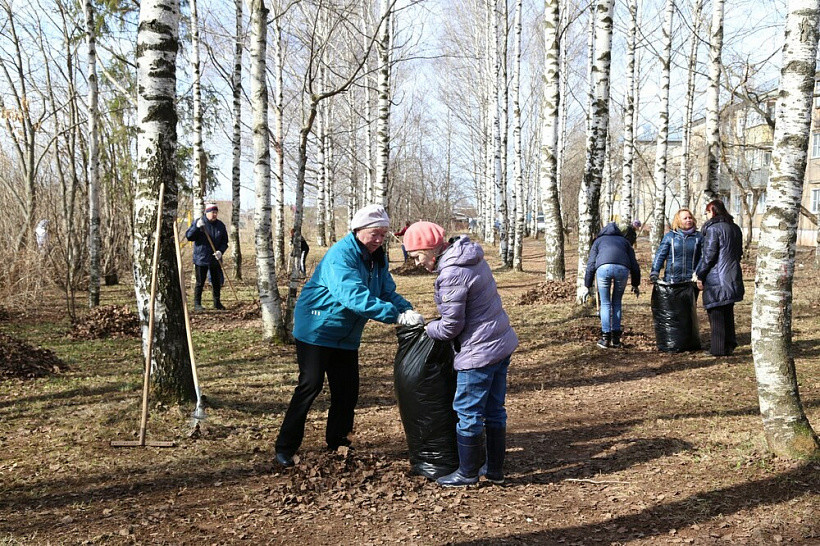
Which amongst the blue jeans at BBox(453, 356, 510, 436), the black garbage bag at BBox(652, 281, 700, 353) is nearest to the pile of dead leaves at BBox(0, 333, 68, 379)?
the blue jeans at BBox(453, 356, 510, 436)

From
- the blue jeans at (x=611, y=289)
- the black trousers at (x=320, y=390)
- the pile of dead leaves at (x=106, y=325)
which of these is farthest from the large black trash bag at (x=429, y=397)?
the pile of dead leaves at (x=106, y=325)

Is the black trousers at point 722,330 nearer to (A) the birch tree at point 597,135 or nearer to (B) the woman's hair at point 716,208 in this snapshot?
(B) the woman's hair at point 716,208

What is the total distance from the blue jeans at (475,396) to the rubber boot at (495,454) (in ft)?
0.20

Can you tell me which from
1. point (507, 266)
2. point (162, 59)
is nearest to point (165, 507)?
point (162, 59)

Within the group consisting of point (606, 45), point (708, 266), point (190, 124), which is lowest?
point (708, 266)

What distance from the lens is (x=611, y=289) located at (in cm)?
764

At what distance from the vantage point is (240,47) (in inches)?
577

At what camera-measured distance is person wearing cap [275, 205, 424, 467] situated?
390 cm

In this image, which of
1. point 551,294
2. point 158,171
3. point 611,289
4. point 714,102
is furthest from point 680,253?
point 714,102

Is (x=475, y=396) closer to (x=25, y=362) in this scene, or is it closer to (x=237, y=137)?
(x=25, y=362)

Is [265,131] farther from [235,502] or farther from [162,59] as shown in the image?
[235,502]

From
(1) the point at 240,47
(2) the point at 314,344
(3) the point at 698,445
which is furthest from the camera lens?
(1) the point at 240,47

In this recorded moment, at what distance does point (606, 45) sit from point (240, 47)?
29.7 ft

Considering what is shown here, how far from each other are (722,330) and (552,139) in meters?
5.53
